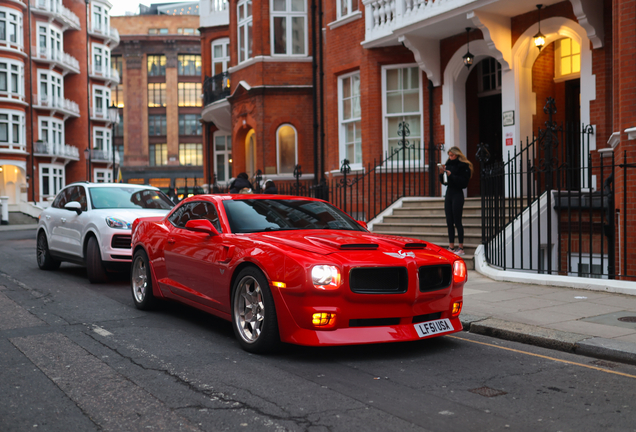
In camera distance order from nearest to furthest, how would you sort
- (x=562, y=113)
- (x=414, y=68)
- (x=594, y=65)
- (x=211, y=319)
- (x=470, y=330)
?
(x=470, y=330), (x=211, y=319), (x=594, y=65), (x=562, y=113), (x=414, y=68)

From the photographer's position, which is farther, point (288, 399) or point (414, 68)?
point (414, 68)

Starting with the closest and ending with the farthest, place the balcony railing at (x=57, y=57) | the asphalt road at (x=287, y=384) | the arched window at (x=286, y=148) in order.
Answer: the asphalt road at (x=287, y=384), the arched window at (x=286, y=148), the balcony railing at (x=57, y=57)

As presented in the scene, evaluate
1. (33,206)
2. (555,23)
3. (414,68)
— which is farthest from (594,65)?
(33,206)

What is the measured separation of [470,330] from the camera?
665cm

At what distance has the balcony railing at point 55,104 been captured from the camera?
47844 millimetres

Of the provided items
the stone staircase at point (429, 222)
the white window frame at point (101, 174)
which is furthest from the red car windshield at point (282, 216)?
the white window frame at point (101, 174)

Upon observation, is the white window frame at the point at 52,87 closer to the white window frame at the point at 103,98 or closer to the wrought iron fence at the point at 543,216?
the white window frame at the point at 103,98

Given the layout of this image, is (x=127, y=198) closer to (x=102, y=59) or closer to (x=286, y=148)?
(x=286, y=148)

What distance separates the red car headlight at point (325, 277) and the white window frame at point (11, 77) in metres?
45.9

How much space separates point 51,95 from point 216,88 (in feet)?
92.2

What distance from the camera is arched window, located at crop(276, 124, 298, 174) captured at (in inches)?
862

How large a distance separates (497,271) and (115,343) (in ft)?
20.4

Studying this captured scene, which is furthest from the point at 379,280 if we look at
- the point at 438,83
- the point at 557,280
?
the point at 438,83

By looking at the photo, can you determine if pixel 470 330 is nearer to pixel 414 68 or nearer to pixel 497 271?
pixel 497 271
